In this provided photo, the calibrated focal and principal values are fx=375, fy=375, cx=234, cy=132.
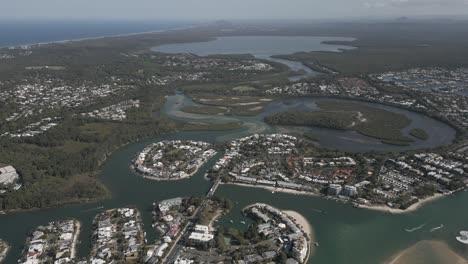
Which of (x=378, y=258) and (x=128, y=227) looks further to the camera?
(x=128, y=227)

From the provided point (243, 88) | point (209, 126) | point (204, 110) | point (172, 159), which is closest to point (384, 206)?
point (172, 159)

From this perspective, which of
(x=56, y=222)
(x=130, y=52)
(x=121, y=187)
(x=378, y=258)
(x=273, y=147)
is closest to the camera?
(x=378, y=258)

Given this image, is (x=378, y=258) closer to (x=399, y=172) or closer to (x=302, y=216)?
(x=302, y=216)

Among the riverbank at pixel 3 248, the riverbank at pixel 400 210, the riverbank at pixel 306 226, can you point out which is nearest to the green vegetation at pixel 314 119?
the riverbank at pixel 400 210

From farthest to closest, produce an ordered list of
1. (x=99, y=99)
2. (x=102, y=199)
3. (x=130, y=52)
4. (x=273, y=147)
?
(x=130, y=52), (x=99, y=99), (x=273, y=147), (x=102, y=199)

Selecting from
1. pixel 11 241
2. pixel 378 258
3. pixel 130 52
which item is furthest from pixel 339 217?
pixel 130 52

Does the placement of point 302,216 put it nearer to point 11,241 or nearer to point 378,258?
point 378,258

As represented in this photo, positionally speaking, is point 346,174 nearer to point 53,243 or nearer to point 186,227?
point 186,227
